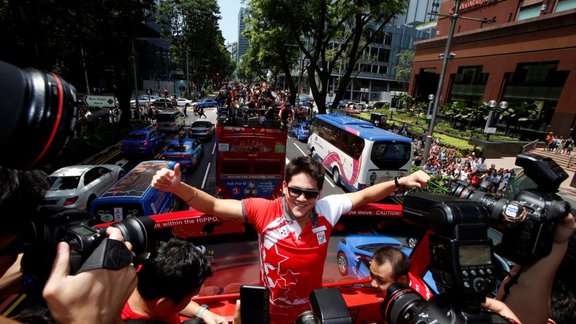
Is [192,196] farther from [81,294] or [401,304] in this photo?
[401,304]

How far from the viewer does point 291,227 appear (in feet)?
8.38

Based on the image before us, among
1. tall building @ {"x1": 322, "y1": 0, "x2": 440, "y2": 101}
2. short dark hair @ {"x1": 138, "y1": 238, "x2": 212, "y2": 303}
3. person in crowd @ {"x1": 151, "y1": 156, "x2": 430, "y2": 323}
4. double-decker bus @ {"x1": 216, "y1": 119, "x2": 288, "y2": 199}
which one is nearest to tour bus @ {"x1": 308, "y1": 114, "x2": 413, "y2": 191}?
double-decker bus @ {"x1": 216, "y1": 119, "x2": 288, "y2": 199}

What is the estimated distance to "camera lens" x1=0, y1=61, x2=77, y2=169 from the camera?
0.96 m

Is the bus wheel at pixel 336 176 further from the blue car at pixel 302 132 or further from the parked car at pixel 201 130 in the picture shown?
the parked car at pixel 201 130

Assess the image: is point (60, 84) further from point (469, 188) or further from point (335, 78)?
point (335, 78)

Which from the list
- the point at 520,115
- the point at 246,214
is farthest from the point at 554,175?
the point at 520,115

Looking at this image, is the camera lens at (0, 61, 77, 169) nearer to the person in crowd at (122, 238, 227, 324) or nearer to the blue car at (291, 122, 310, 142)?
the person in crowd at (122, 238, 227, 324)

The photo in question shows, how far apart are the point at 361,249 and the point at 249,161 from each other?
5.69m

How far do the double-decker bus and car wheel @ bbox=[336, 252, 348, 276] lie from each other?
4.74m

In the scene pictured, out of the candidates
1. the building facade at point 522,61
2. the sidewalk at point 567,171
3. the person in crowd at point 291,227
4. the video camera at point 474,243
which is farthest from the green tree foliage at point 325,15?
the video camera at point 474,243

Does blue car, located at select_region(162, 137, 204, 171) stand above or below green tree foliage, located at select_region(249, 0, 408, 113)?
below

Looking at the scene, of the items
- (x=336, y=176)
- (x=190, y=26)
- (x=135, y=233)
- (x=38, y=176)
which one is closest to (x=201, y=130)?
(x=336, y=176)

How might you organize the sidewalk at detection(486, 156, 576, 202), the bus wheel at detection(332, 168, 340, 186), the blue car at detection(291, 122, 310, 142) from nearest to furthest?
the bus wheel at detection(332, 168, 340, 186), the sidewalk at detection(486, 156, 576, 202), the blue car at detection(291, 122, 310, 142)

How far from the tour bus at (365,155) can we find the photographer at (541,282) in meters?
9.80
